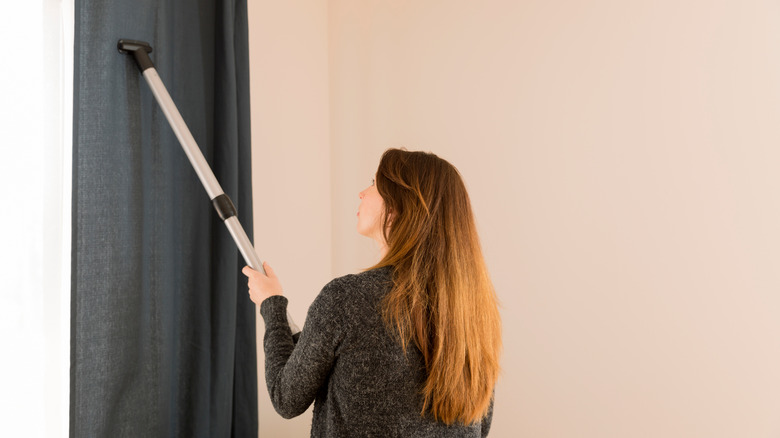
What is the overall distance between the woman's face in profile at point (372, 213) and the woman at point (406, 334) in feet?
0.05

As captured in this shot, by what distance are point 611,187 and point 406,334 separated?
4.06 ft

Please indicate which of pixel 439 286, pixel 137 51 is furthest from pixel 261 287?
pixel 137 51

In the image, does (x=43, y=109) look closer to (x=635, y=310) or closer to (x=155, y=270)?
(x=155, y=270)

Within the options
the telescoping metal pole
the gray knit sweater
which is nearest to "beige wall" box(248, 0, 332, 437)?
the telescoping metal pole

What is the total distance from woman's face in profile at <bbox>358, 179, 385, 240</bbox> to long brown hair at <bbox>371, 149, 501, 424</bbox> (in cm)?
2

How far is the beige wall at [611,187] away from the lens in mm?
1893

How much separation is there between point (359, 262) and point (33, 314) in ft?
4.20

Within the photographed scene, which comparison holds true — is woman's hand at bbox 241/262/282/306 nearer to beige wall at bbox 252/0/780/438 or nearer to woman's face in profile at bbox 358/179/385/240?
woman's face in profile at bbox 358/179/385/240

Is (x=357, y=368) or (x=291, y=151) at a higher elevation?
(x=291, y=151)

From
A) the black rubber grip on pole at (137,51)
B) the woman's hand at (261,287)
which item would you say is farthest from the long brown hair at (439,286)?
the black rubber grip on pole at (137,51)

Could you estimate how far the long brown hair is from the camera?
111cm

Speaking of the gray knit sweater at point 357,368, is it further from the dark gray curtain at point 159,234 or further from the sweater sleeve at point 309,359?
the dark gray curtain at point 159,234

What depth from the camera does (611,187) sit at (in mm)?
2082

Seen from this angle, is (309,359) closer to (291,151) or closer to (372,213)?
(372,213)
